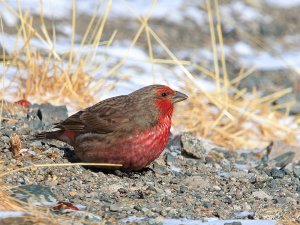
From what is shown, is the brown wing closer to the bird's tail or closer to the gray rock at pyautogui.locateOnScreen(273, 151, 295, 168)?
the bird's tail

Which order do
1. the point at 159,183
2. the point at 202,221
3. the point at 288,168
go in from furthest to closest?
1. the point at 288,168
2. the point at 159,183
3. the point at 202,221

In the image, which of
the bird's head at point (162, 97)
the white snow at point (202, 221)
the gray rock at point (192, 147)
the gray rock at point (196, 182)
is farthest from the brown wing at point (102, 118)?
the white snow at point (202, 221)

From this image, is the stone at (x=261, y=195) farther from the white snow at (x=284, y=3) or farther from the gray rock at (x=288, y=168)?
the white snow at (x=284, y=3)

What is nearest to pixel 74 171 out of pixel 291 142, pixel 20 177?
pixel 20 177

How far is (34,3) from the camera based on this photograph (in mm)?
11625

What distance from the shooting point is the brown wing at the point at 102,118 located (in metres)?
6.21

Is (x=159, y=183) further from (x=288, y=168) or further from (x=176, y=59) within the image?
(x=176, y=59)

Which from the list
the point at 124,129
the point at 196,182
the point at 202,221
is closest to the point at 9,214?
the point at 202,221

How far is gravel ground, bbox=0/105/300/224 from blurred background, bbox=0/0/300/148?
645mm

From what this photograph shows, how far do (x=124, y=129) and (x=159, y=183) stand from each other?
0.46 meters

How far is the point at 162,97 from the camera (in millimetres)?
6410

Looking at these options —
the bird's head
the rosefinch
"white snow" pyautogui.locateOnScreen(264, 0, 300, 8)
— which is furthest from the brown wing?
"white snow" pyautogui.locateOnScreen(264, 0, 300, 8)

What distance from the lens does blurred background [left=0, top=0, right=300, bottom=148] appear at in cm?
796

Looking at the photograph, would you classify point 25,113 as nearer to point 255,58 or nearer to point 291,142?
point 291,142
